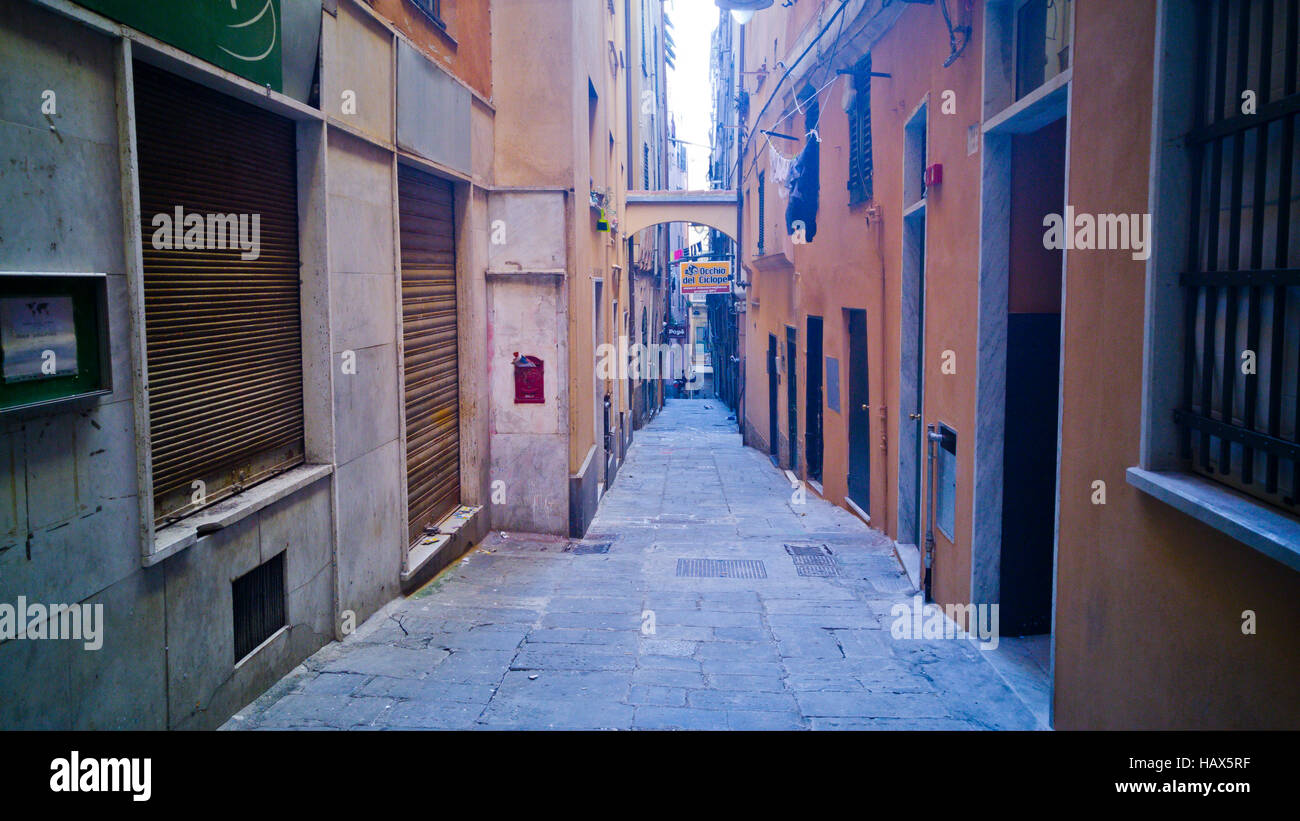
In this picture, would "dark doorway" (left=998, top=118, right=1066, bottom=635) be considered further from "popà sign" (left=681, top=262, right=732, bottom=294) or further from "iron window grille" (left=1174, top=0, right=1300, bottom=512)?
"popà sign" (left=681, top=262, right=732, bottom=294)

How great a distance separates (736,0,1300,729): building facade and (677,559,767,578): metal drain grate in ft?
4.56

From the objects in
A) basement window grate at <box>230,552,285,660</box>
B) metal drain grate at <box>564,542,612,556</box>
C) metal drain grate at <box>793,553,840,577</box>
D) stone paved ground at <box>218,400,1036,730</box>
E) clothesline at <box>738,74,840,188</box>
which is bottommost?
metal drain grate at <box>564,542,612,556</box>

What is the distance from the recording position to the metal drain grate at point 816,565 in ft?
28.6

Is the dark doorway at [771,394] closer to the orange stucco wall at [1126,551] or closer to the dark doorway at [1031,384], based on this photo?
the dark doorway at [1031,384]

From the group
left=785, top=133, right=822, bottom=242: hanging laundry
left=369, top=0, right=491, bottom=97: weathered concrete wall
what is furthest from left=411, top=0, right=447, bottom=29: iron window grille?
left=785, top=133, right=822, bottom=242: hanging laundry

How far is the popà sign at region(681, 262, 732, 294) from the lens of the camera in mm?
26000

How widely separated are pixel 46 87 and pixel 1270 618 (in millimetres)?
4599

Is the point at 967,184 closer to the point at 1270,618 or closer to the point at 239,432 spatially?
the point at 1270,618

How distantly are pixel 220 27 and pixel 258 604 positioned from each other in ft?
9.92

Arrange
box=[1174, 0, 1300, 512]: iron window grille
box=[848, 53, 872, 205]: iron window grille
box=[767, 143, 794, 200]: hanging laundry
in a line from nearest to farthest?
1. box=[1174, 0, 1300, 512]: iron window grille
2. box=[848, 53, 872, 205]: iron window grille
3. box=[767, 143, 794, 200]: hanging laundry

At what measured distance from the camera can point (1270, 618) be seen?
289 centimetres

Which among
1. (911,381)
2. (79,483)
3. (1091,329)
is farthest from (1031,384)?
(79,483)

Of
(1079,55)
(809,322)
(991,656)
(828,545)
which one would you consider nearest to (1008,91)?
(1079,55)

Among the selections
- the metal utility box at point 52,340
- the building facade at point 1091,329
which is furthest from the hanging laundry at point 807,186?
A: the metal utility box at point 52,340
